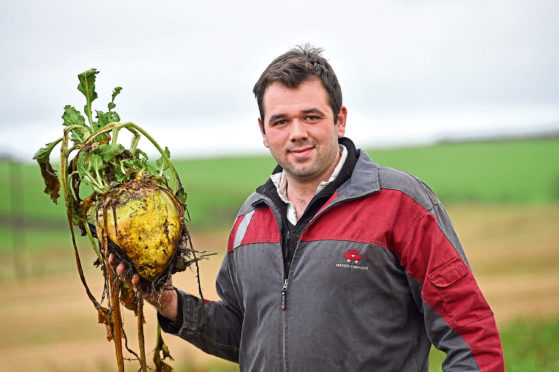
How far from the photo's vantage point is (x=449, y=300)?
260 cm

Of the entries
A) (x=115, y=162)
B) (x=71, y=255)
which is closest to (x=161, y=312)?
(x=115, y=162)

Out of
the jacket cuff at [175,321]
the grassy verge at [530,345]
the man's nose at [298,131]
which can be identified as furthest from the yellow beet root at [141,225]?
the grassy verge at [530,345]

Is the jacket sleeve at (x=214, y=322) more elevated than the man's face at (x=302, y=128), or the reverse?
the man's face at (x=302, y=128)

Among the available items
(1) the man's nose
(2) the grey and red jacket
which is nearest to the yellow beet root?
(2) the grey and red jacket

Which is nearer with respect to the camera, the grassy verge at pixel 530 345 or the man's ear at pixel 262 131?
the man's ear at pixel 262 131

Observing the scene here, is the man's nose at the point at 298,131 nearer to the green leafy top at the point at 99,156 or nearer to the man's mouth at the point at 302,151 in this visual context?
the man's mouth at the point at 302,151

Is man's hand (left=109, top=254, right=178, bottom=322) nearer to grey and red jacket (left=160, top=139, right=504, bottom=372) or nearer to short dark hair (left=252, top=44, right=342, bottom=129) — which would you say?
grey and red jacket (left=160, top=139, right=504, bottom=372)

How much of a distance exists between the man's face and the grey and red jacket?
0.17m

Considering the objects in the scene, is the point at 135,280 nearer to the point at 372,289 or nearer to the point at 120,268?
the point at 120,268

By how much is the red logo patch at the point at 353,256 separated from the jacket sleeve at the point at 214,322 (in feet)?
2.95

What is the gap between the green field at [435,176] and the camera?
2448 centimetres

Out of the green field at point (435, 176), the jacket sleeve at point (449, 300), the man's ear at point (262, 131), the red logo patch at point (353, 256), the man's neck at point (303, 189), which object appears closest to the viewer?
the jacket sleeve at point (449, 300)

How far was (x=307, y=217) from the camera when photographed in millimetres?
2975

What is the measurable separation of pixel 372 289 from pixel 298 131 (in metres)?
0.83
